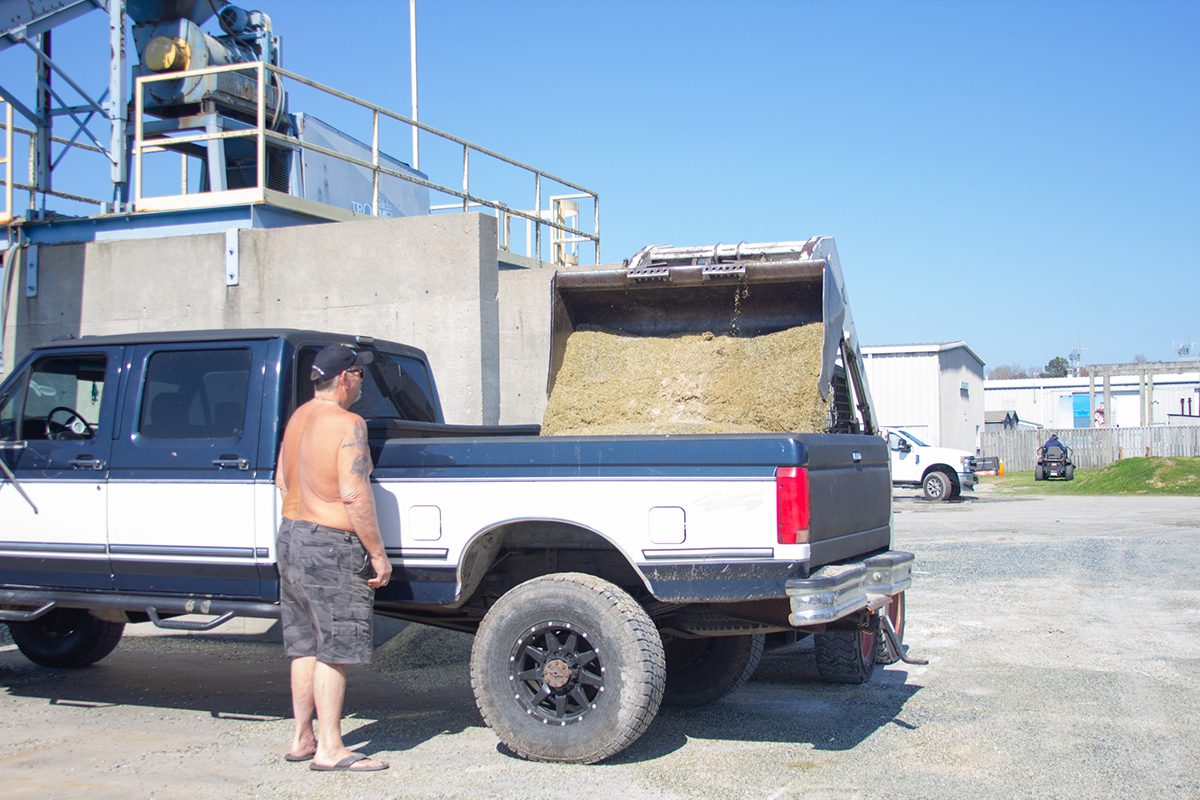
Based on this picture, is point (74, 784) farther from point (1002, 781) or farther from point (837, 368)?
point (837, 368)

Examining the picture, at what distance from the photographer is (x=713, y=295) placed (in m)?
8.22

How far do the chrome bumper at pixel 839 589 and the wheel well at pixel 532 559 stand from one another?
3.01ft

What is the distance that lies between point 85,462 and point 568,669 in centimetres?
306

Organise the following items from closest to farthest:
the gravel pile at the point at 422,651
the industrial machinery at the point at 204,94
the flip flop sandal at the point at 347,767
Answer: the flip flop sandal at the point at 347,767 < the gravel pile at the point at 422,651 < the industrial machinery at the point at 204,94

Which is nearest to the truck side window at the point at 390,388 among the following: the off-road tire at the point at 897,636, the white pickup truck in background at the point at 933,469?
the off-road tire at the point at 897,636

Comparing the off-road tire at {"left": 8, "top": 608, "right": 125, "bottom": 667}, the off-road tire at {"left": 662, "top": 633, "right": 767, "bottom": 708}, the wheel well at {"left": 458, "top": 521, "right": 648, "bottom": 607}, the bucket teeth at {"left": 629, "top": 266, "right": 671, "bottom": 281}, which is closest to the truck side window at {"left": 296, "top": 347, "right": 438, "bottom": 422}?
the wheel well at {"left": 458, "top": 521, "right": 648, "bottom": 607}

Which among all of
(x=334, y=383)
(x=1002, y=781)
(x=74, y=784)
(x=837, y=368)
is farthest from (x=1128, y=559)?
(x=74, y=784)

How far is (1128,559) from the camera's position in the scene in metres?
13.9

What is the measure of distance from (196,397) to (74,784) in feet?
6.95

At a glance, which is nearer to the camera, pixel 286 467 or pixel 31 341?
pixel 286 467

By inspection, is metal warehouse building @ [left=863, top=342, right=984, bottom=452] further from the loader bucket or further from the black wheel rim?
the black wheel rim

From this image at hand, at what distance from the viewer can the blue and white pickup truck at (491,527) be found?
17.5ft

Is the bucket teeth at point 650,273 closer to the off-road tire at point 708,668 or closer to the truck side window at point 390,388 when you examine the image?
the truck side window at point 390,388

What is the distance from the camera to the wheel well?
5.85 metres
